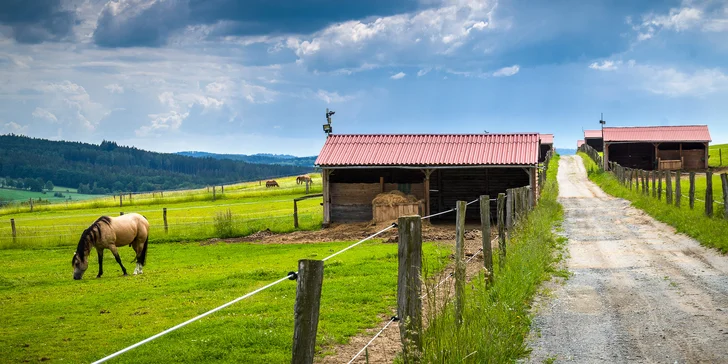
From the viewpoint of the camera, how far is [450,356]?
712cm

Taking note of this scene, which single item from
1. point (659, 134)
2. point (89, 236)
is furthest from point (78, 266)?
point (659, 134)

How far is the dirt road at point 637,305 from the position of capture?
8.83 metres

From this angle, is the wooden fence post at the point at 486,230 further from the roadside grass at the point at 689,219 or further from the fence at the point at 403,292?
the roadside grass at the point at 689,219

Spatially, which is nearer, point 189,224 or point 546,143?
point 189,224

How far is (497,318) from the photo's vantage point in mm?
8867

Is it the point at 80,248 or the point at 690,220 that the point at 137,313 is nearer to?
the point at 80,248

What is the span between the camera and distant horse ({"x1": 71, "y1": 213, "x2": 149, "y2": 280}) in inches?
800

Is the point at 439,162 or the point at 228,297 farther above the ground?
the point at 439,162

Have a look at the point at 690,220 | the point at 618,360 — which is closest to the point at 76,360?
the point at 618,360

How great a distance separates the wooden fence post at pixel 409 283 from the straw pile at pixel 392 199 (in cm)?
2321

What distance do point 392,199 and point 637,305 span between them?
19.2 metres

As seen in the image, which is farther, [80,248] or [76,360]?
[80,248]

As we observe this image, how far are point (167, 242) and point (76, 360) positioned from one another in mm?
22565

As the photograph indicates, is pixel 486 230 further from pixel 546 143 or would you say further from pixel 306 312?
pixel 546 143
